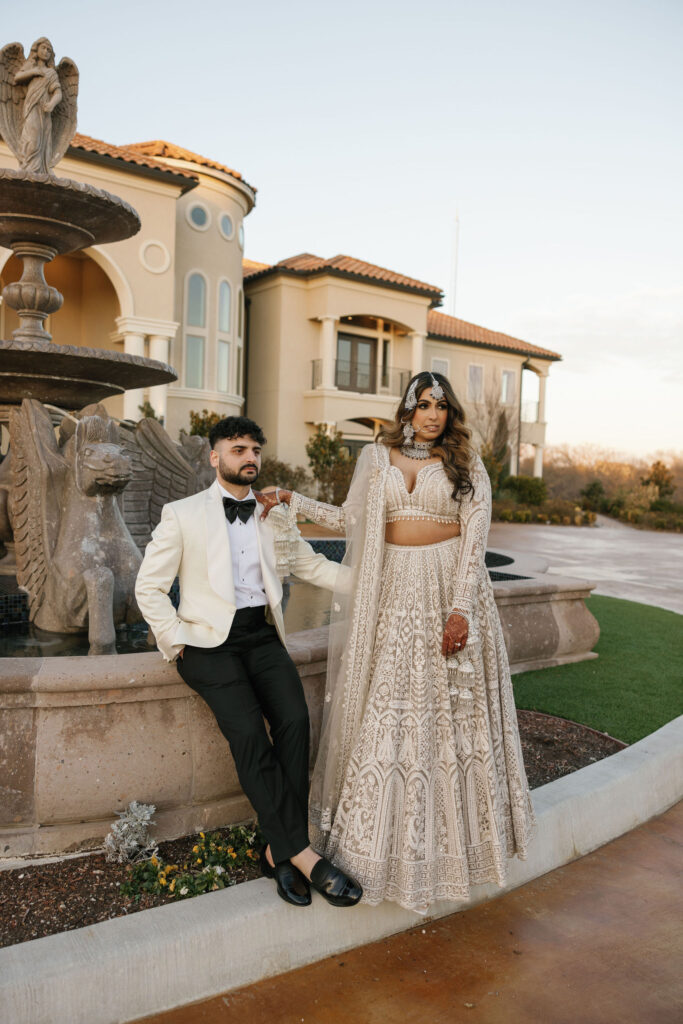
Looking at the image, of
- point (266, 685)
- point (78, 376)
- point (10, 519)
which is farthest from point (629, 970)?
point (78, 376)

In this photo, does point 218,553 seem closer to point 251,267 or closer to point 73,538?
point 73,538

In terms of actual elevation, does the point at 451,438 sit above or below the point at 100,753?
above

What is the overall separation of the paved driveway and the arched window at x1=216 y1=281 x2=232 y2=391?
346 inches

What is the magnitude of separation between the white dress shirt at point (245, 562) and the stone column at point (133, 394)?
1592cm

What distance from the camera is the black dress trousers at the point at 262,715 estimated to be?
266cm

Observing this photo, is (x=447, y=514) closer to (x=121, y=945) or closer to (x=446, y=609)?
(x=446, y=609)

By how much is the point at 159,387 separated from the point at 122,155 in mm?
5453

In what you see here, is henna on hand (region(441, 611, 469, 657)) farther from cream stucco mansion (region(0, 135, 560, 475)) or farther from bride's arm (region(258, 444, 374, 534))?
cream stucco mansion (region(0, 135, 560, 475))

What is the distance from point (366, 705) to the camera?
286 cm

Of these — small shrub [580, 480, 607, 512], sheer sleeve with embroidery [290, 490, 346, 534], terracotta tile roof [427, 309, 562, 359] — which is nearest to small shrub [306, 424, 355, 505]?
terracotta tile roof [427, 309, 562, 359]

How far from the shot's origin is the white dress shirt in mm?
3021

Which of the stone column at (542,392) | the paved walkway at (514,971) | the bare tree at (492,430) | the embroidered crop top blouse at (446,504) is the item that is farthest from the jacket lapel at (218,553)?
the stone column at (542,392)

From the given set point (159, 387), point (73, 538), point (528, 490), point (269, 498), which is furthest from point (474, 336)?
point (269, 498)

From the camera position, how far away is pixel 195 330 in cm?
2155
